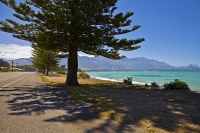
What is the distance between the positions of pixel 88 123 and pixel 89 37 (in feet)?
40.7

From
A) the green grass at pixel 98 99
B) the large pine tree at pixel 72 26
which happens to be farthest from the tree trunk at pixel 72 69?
the green grass at pixel 98 99

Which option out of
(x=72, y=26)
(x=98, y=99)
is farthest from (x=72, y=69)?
(x=98, y=99)

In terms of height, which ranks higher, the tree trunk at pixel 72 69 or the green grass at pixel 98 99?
the tree trunk at pixel 72 69

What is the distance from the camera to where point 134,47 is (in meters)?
21.1

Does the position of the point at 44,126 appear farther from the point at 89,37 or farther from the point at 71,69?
the point at 71,69

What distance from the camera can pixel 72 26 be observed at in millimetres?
17094

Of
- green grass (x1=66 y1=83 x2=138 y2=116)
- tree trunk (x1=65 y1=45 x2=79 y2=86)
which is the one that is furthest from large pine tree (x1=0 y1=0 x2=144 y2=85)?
green grass (x1=66 y1=83 x2=138 y2=116)

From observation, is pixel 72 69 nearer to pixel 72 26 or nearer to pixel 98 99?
pixel 72 26

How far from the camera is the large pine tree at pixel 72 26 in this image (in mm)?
17297

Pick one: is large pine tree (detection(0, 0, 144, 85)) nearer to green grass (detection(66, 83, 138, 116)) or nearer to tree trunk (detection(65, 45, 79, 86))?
tree trunk (detection(65, 45, 79, 86))

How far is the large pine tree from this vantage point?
17297 millimetres

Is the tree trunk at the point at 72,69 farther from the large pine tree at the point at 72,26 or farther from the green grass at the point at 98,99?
the green grass at the point at 98,99

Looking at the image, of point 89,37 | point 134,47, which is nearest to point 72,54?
point 89,37

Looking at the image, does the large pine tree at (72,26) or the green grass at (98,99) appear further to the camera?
the large pine tree at (72,26)
